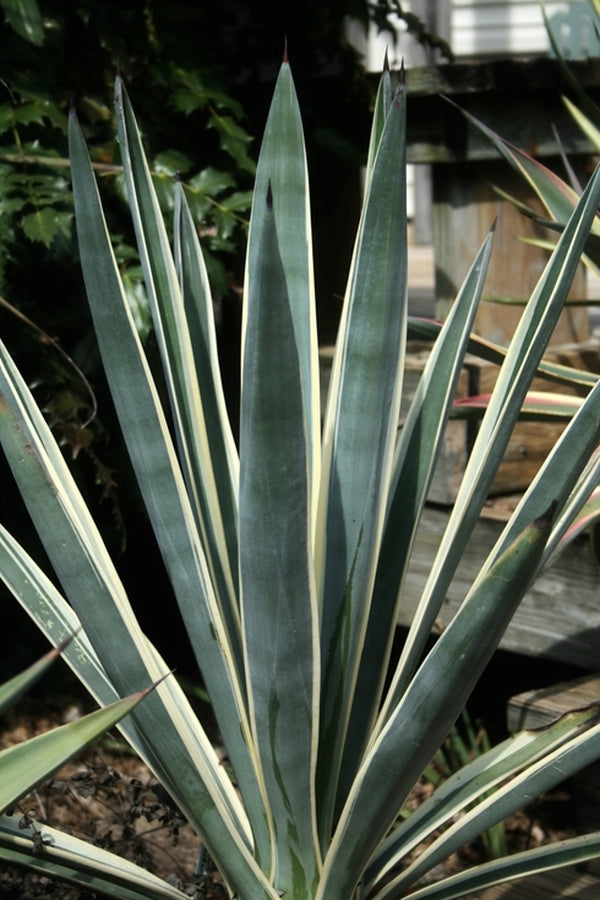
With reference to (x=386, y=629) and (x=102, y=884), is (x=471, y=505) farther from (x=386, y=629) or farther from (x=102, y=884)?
(x=102, y=884)

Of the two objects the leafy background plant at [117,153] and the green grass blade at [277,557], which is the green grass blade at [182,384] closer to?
the green grass blade at [277,557]

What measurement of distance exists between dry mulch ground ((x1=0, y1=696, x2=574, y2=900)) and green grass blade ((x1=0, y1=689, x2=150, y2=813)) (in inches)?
22.5

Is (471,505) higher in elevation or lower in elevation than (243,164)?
lower

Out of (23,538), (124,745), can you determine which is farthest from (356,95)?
(124,745)

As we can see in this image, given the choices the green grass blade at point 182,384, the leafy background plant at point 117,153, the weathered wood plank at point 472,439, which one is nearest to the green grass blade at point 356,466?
the green grass blade at point 182,384

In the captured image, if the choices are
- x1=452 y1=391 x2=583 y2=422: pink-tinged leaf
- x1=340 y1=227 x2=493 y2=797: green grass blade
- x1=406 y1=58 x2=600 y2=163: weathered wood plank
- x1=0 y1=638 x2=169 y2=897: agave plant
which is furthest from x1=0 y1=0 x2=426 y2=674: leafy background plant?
x1=0 y1=638 x2=169 y2=897: agave plant

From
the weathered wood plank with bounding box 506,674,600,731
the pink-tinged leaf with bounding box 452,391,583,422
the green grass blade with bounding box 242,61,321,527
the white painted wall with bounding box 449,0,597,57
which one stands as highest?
the white painted wall with bounding box 449,0,597,57

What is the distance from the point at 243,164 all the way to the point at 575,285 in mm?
840

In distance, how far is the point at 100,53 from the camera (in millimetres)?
2432

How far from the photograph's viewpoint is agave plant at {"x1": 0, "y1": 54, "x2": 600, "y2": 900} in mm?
979

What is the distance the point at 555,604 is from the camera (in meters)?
2.08

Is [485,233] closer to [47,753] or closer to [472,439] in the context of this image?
[472,439]

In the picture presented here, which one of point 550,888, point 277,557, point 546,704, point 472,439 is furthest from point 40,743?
point 472,439

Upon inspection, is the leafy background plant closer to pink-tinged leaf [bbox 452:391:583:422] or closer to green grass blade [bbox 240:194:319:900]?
pink-tinged leaf [bbox 452:391:583:422]
